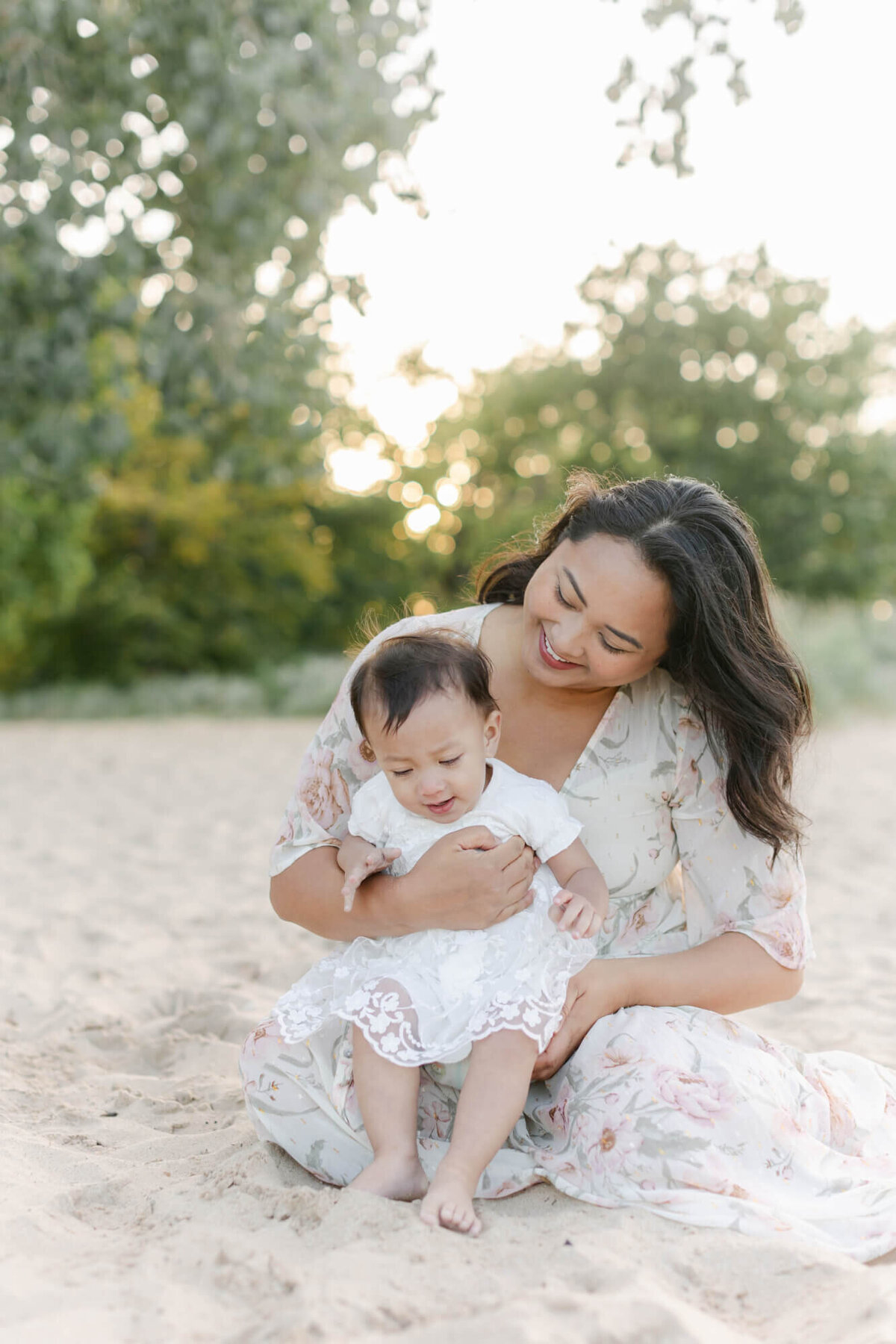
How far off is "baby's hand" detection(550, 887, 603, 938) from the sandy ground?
478mm

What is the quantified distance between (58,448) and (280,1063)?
494 cm

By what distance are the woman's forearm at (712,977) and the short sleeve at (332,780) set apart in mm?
687

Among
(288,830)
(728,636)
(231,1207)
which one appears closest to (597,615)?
(728,636)

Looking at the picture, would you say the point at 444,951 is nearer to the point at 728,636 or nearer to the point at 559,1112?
the point at 559,1112

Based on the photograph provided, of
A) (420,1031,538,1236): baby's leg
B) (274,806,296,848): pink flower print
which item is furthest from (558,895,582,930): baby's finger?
(274,806,296,848): pink flower print

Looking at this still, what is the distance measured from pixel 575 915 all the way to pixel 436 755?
393 mm

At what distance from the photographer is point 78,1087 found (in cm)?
287

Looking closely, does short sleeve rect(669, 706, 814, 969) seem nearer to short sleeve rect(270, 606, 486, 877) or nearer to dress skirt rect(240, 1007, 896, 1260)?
dress skirt rect(240, 1007, 896, 1260)

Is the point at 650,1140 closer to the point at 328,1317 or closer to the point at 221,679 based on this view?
the point at 328,1317

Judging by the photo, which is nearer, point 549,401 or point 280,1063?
point 280,1063

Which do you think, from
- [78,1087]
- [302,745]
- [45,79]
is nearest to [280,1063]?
[78,1087]

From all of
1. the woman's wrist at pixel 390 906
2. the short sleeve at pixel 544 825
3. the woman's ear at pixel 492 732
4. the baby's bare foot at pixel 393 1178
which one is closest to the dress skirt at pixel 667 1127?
the baby's bare foot at pixel 393 1178

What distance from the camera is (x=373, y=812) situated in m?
2.38

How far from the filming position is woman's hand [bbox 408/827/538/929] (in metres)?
2.18
